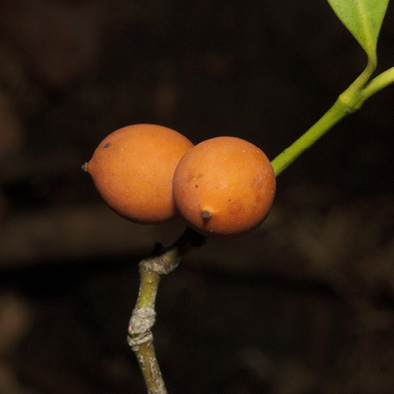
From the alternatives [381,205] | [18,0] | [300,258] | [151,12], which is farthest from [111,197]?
[18,0]

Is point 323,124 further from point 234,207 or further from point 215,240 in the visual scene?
point 215,240

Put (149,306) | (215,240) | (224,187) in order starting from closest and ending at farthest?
(224,187)
(149,306)
(215,240)

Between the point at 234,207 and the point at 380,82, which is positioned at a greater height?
the point at 380,82

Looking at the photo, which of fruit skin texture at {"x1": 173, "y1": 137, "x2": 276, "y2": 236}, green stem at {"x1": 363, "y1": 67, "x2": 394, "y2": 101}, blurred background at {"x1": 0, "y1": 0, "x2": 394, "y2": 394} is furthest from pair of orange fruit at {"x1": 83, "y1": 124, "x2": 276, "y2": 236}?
blurred background at {"x1": 0, "y1": 0, "x2": 394, "y2": 394}

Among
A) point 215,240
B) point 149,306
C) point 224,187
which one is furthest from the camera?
point 215,240

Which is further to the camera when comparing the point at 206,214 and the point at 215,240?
the point at 215,240

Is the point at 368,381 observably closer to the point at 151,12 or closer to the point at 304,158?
the point at 304,158

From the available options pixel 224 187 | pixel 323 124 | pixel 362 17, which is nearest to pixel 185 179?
pixel 224 187
